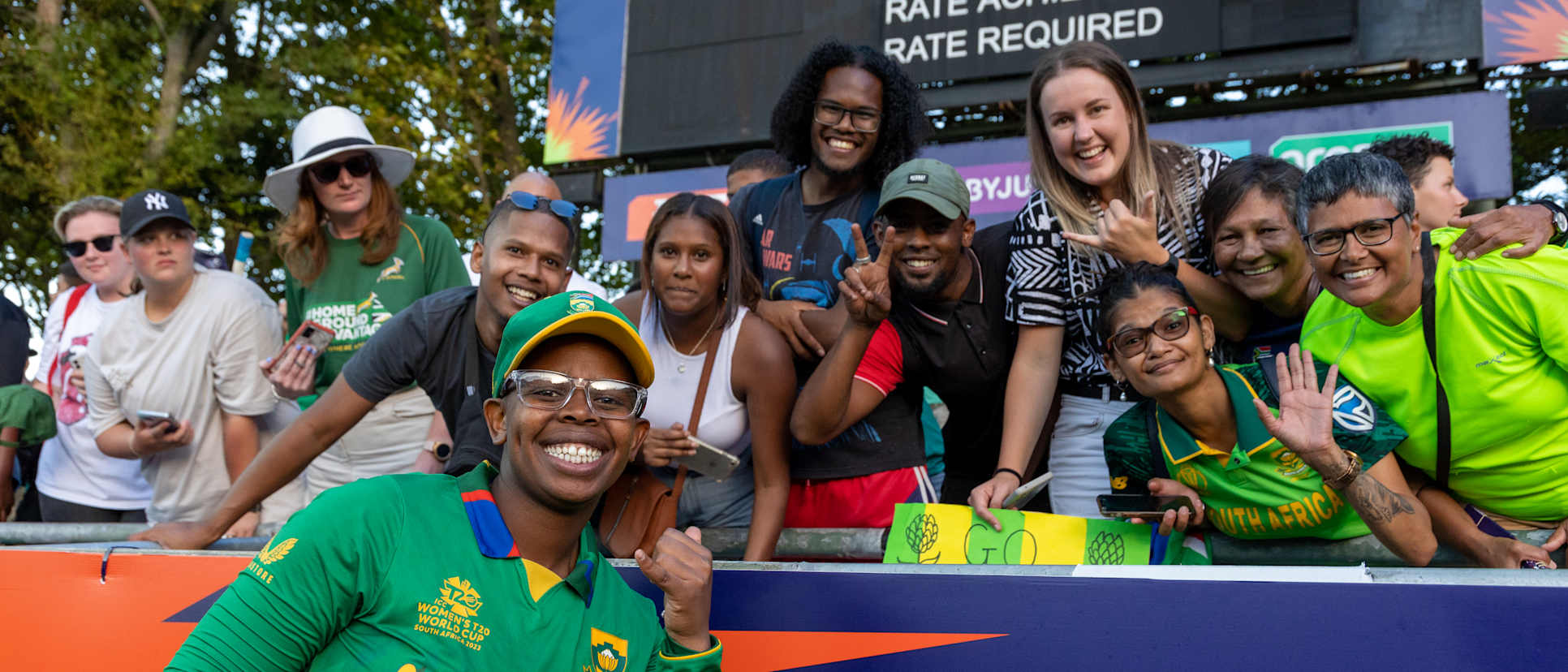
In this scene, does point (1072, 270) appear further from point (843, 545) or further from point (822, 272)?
point (843, 545)

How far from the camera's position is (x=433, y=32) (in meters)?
16.9

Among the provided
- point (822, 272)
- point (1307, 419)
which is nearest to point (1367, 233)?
point (1307, 419)

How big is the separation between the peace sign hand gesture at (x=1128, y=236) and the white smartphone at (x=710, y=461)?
121cm

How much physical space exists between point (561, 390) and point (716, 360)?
1232 millimetres

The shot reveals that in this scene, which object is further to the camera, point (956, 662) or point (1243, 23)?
point (1243, 23)

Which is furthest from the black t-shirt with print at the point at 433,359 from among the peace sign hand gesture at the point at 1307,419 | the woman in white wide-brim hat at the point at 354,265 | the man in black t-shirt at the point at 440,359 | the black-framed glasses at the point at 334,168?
the peace sign hand gesture at the point at 1307,419

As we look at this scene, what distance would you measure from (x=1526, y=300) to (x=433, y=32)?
649 inches

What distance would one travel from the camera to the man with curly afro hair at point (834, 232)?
361cm

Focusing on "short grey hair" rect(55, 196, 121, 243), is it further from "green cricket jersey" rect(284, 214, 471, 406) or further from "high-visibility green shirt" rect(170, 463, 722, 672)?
"high-visibility green shirt" rect(170, 463, 722, 672)

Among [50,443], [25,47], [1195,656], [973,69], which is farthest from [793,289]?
[25,47]

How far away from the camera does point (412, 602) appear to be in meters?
2.06

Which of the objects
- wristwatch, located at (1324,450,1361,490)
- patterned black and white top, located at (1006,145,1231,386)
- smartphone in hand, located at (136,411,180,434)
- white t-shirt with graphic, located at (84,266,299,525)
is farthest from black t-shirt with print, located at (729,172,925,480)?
smartphone in hand, located at (136,411,180,434)

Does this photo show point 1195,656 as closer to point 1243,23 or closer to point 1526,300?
point 1526,300

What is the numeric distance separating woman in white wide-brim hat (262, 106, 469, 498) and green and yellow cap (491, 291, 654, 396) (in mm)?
2159
